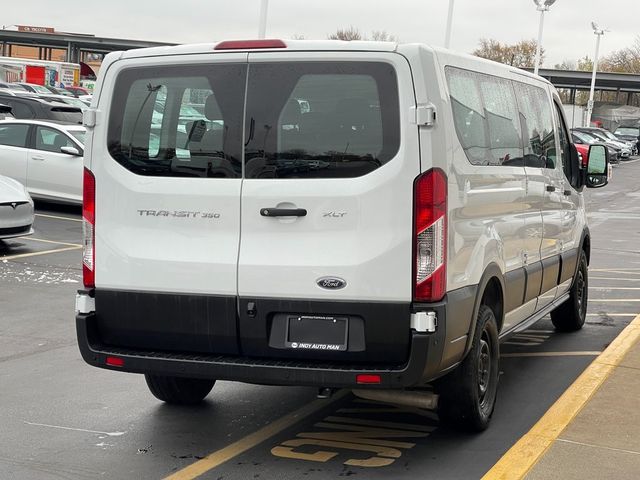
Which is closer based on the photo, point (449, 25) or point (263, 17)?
point (263, 17)

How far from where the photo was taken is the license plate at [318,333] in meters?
5.31

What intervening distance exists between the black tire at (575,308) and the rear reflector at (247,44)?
4.77 metres

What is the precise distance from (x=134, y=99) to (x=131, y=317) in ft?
3.93

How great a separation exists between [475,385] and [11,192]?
9.20m

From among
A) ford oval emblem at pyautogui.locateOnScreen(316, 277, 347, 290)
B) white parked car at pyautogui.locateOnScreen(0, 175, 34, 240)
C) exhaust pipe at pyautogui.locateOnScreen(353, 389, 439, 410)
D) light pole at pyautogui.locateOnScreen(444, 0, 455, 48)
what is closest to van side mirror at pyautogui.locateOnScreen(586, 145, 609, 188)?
exhaust pipe at pyautogui.locateOnScreen(353, 389, 439, 410)

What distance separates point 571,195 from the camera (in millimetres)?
8641

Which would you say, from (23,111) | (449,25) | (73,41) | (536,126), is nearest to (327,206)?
(536,126)

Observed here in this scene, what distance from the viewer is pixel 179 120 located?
567 cm

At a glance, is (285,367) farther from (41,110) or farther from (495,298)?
(41,110)

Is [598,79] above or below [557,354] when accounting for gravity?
below

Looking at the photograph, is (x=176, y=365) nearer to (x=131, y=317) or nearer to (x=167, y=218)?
(x=131, y=317)

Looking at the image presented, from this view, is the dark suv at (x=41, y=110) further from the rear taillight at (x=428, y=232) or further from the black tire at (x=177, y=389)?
the rear taillight at (x=428, y=232)

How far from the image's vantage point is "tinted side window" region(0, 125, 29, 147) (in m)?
18.4

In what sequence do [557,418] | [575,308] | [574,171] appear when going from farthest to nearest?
[575,308] → [574,171] → [557,418]
